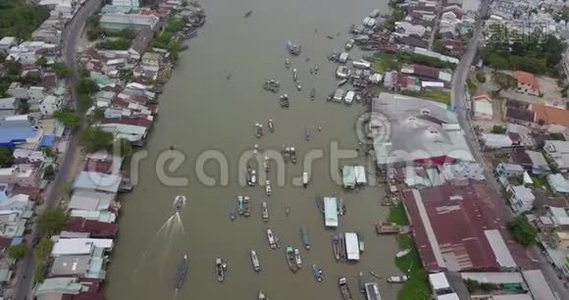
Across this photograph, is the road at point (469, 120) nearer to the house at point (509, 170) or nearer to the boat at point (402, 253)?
the house at point (509, 170)

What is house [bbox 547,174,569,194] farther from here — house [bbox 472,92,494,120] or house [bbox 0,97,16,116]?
house [bbox 0,97,16,116]

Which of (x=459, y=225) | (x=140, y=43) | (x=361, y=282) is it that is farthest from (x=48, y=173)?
(x=459, y=225)

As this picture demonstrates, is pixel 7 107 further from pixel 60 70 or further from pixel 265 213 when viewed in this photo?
pixel 265 213

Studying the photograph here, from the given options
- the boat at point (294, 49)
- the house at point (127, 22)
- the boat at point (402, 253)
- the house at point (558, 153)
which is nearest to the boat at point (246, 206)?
the boat at point (402, 253)

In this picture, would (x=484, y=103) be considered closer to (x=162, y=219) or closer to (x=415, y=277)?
(x=415, y=277)

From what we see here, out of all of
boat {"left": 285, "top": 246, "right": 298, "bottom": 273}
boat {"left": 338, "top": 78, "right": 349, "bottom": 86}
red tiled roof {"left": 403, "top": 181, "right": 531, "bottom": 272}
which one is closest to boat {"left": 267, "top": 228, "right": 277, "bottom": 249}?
boat {"left": 285, "top": 246, "right": 298, "bottom": 273}

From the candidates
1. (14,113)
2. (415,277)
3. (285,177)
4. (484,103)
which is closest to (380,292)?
(415,277)
